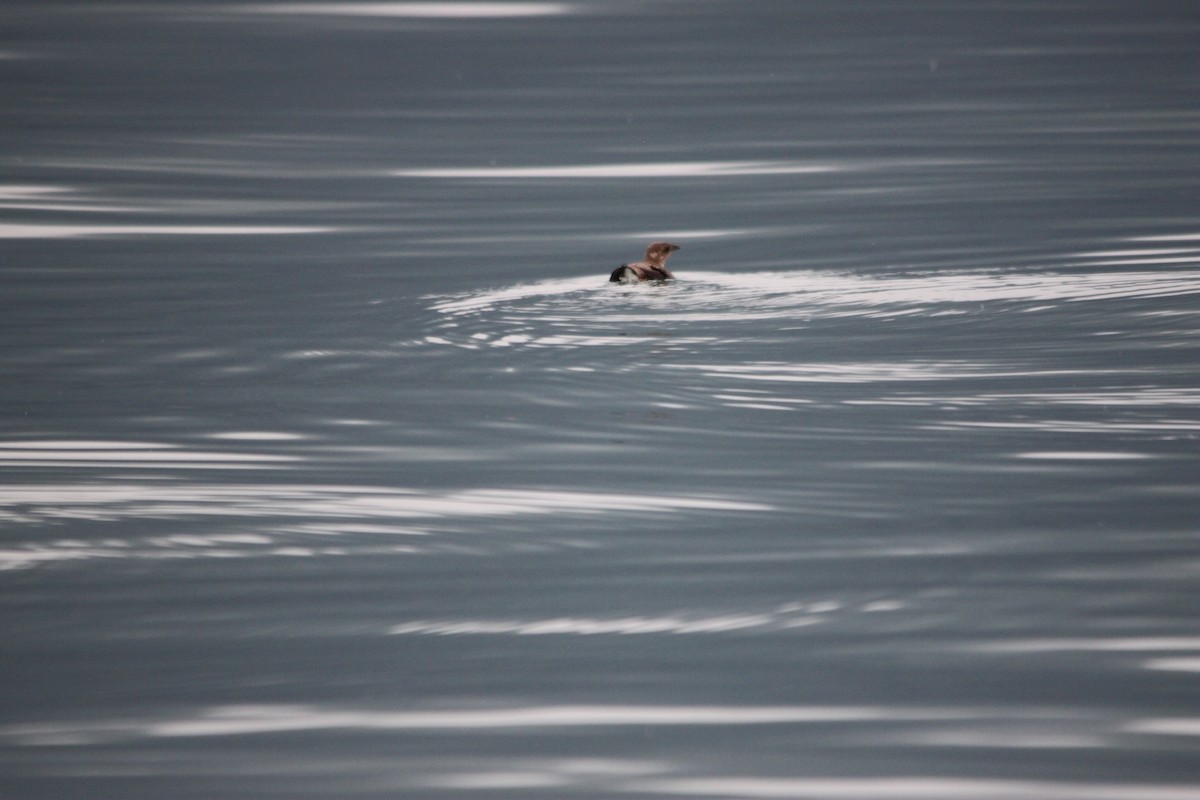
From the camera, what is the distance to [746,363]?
6031 millimetres

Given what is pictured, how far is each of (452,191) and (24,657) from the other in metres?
8.54

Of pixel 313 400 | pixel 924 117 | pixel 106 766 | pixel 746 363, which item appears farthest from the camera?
pixel 924 117

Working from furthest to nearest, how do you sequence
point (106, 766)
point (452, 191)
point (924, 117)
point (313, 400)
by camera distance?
point (924, 117)
point (452, 191)
point (313, 400)
point (106, 766)

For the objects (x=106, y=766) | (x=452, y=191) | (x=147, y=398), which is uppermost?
(x=452, y=191)

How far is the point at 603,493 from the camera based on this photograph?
4402 millimetres

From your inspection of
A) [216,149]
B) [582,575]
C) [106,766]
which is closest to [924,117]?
[216,149]

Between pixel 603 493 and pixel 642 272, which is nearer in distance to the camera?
pixel 603 493

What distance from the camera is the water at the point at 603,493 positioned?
289 cm

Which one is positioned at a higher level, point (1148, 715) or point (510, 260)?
point (510, 260)

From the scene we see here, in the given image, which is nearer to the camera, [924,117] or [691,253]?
[691,253]

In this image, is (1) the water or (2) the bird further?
(2) the bird

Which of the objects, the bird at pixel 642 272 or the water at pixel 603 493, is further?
the bird at pixel 642 272

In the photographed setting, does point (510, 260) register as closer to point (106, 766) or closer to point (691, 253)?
point (691, 253)

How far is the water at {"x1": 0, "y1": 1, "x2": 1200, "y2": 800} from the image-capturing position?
9.49 feet
